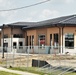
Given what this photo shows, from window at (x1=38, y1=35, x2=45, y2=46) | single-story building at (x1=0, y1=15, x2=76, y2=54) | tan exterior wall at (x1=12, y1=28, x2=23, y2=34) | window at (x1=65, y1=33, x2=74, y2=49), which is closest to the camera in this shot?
single-story building at (x1=0, y1=15, x2=76, y2=54)

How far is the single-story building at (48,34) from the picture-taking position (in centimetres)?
5278

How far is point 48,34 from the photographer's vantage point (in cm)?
5691

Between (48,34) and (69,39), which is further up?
(48,34)

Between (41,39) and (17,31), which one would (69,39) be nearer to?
(41,39)

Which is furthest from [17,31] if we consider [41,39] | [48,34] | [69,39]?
[69,39]

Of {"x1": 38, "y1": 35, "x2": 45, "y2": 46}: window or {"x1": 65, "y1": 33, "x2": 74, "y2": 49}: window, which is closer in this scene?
{"x1": 65, "y1": 33, "x2": 74, "y2": 49}: window

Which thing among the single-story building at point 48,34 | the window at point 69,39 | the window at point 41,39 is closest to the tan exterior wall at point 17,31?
the single-story building at point 48,34

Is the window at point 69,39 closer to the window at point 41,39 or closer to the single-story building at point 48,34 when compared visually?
the single-story building at point 48,34

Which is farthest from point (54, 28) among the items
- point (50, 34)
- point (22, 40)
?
point (22, 40)

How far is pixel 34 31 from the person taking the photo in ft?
206

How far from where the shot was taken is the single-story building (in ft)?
173

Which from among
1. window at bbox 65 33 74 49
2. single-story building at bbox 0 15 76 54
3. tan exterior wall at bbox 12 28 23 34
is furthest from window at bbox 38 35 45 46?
tan exterior wall at bbox 12 28 23 34

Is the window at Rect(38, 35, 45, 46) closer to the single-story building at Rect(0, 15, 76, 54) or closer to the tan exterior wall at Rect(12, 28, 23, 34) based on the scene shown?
the single-story building at Rect(0, 15, 76, 54)

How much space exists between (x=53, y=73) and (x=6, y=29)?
47.3m
